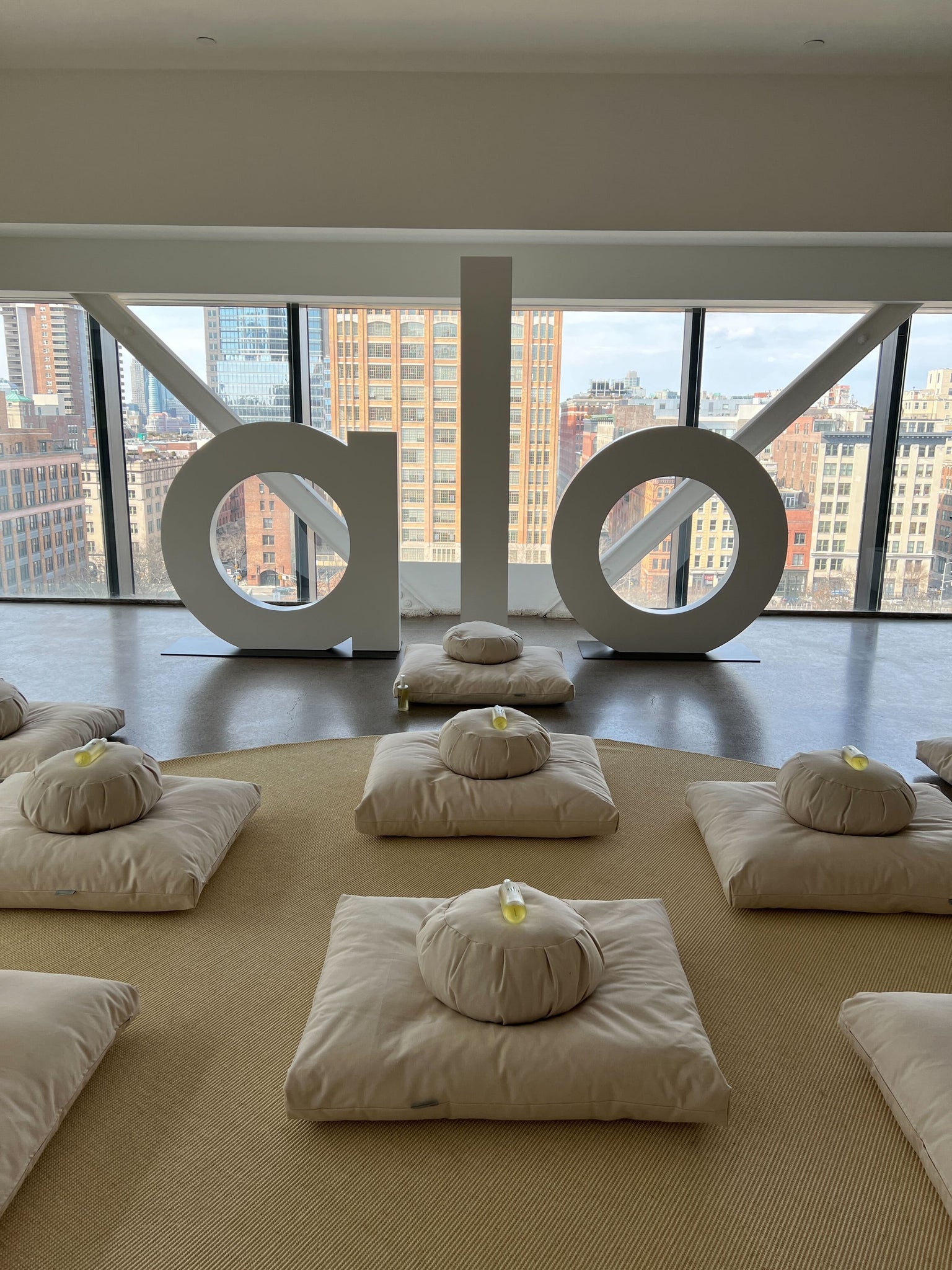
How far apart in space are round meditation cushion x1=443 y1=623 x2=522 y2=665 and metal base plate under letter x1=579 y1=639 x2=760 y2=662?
96cm

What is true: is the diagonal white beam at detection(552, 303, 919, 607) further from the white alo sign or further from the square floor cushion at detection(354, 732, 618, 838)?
the square floor cushion at detection(354, 732, 618, 838)

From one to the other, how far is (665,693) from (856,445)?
11.6ft

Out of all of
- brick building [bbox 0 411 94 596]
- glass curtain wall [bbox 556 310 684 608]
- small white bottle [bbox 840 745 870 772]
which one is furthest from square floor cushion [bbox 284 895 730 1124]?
brick building [bbox 0 411 94 596]

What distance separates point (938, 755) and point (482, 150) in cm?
426

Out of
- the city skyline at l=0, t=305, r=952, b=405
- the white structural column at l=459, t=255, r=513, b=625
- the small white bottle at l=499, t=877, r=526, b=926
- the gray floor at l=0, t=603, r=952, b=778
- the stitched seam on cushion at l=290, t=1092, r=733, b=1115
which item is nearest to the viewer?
the stitched seam on cushion at l=290, t=1092, r=733, b=1115

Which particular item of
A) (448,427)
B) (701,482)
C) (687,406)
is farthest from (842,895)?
(448,427)

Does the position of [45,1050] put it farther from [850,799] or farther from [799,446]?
[799,446]

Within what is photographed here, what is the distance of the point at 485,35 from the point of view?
16.5 feet

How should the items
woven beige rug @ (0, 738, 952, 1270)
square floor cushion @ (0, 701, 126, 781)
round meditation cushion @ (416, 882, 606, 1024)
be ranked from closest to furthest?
woven beige rug @ (0, 738, 952, 1270) → round meditation cushion @ (416, 882, 606, 1024) → square floor cushion @ (0, 701, 126, 781)

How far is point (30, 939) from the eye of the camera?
266cm

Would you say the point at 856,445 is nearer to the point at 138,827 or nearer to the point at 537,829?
the point at 537,829

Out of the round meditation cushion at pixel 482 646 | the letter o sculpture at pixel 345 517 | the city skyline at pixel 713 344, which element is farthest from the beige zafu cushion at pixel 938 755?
the city skyline at pixel 713 344

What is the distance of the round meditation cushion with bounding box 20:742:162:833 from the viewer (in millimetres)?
2926

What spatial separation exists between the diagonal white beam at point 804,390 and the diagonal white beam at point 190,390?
2159 mm
